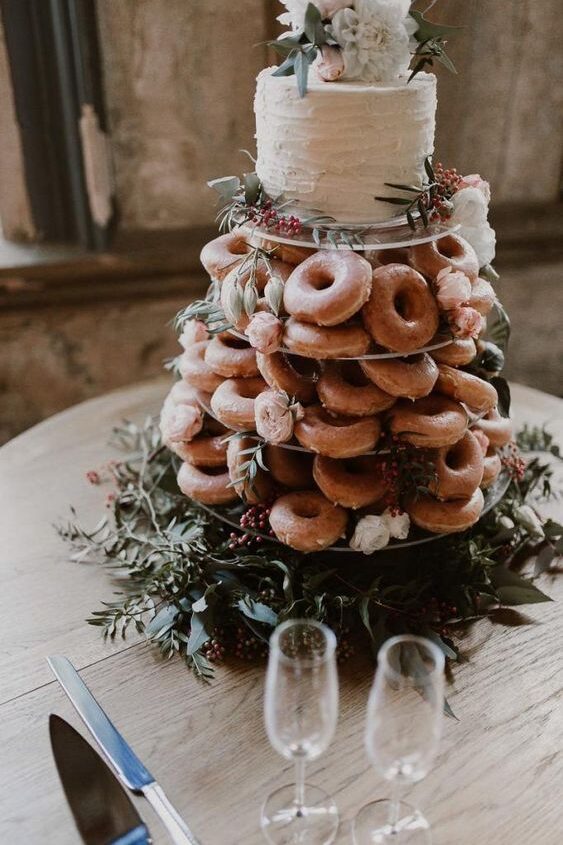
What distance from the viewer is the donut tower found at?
113 centimetres

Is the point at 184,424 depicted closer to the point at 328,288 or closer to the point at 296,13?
the point at 328,288

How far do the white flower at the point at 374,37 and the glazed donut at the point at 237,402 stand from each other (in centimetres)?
47

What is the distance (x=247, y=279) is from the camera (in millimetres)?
1199

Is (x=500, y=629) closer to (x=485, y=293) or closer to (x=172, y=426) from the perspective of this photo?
(x=485, y=293)

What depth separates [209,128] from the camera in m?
Answer: 2.17

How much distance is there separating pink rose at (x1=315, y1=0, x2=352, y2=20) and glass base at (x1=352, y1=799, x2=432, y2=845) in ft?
3.26

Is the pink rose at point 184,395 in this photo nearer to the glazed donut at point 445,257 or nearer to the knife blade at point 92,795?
the glazed donut at point 445,257

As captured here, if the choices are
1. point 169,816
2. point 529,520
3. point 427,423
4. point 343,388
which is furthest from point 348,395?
point 169,816

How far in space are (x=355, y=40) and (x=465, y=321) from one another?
0.41 m

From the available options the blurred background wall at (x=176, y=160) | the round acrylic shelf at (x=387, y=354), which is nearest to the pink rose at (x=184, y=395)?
the round acrylic shelf at (x=387, y=354)

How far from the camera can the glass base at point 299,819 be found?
2.94 feet

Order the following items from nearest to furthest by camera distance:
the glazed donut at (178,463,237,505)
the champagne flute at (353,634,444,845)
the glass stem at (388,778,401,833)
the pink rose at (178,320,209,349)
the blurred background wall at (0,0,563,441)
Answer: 1. the champagne flute at (353,634,444,845)
2. the glass stem at (388,778,401,833)
3. the glazed donut at (178,463,237,505)
4. the pink rose at (178,320,209,349)
5. the blurred background wall at (0,0,563,441)

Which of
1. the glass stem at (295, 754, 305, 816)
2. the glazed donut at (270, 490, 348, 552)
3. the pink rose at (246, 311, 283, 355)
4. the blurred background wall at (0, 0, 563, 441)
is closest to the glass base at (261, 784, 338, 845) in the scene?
the glass stem at (295, 754, 305, 816)

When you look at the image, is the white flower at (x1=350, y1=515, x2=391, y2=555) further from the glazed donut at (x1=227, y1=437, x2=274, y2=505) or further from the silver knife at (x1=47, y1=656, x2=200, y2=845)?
the silver knife at (x1=47, y1=656, x2=200, y2=845)
